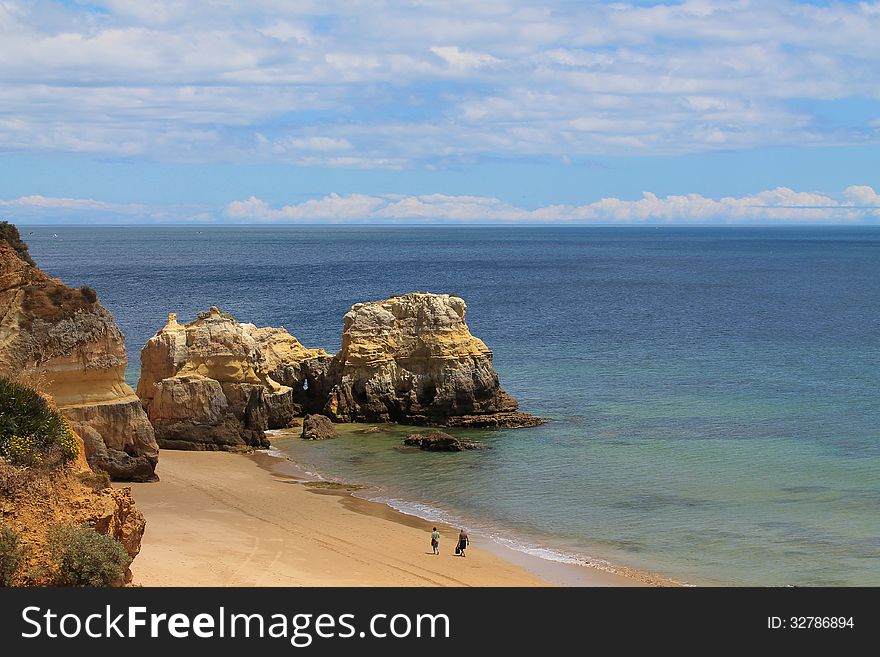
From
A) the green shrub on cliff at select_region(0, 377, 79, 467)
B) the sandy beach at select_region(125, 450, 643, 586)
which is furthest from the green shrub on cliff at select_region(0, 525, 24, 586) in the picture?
the sandy beach at select_region(125, 450, 643, 586)

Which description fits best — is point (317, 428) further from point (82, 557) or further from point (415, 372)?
point (82, 557)

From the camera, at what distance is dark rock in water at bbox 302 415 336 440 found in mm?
46156

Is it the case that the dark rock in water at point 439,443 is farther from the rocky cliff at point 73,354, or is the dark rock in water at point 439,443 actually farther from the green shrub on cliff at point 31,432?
the green shrub on cliff at point 31,432

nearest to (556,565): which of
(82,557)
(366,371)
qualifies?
(82,557)

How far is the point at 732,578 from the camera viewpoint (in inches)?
1109

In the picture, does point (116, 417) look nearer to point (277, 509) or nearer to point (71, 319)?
point (71, 319)

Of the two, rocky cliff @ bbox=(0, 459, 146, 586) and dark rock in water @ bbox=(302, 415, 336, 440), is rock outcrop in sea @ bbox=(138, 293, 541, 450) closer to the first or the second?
dark rock in water @ bbox=(302, 415, 336, 440)

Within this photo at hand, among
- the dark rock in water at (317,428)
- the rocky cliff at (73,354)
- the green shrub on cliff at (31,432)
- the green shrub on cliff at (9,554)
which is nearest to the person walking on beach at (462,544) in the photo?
the rocky cliff at (73,354)

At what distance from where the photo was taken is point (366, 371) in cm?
4997

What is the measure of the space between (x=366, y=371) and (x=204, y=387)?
29.3ft

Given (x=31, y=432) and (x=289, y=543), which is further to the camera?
(x=289, y=543)

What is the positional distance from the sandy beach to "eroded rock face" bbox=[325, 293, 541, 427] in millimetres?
11932

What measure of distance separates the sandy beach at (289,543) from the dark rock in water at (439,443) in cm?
731

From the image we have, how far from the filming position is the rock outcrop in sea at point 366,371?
1745 inches
